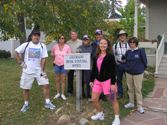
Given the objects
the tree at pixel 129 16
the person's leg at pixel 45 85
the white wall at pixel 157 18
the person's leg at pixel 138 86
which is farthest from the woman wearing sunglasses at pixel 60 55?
the tree at pixel 129 16

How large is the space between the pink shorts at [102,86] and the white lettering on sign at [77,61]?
69 centimetres

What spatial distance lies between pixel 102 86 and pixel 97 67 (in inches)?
15.2

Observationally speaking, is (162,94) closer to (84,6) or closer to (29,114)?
(84,6)

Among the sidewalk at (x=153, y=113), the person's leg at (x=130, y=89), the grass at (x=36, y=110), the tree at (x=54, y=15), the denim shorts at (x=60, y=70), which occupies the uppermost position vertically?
the tree at (x=54, y=15)

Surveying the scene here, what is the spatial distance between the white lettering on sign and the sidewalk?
142cm

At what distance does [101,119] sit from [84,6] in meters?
3.97

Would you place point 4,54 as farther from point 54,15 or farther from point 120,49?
point 120,49

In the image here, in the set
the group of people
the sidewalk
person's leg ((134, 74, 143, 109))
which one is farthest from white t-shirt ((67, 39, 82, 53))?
the sidewalk

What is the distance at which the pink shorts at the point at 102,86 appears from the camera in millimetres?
7062

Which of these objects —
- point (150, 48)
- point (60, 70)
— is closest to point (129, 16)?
point (150, 48)

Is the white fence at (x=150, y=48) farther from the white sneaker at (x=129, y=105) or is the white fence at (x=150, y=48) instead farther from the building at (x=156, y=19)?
the white sneaker at (x=129, y=105)

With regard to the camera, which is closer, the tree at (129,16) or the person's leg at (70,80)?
the person's leg at (70,80)

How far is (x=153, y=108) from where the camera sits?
336 inches

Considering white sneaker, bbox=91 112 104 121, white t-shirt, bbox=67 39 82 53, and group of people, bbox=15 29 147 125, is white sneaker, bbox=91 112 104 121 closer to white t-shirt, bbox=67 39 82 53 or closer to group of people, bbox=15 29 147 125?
group of people, bbox=15 29 147 125
